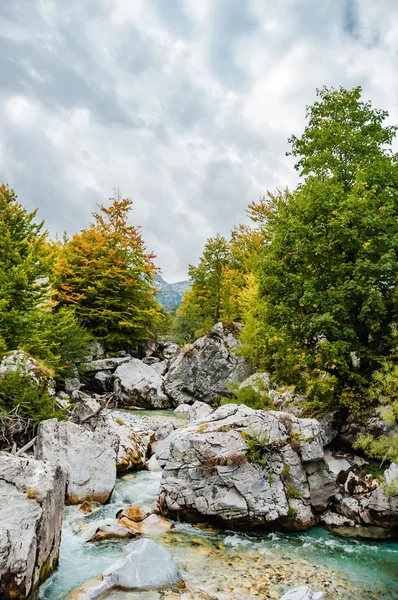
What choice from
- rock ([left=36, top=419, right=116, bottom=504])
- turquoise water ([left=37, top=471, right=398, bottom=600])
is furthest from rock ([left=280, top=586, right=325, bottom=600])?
rock ([left=36, top=419, right=116, bottom=504])

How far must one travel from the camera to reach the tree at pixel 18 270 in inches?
604

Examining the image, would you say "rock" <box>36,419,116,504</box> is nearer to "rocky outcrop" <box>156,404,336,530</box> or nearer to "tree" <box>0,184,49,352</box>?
"rocky outcrop" <box>156,404,336,530</box>

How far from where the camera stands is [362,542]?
877cm

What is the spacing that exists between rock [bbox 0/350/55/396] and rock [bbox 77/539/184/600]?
6789 mm

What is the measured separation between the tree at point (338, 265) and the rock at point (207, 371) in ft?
41.5

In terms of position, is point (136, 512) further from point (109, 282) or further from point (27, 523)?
point (109, 282)

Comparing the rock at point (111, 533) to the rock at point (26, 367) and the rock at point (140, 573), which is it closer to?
the rock at point (140, 573)

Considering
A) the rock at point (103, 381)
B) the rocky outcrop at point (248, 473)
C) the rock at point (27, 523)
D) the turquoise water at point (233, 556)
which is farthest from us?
the rock at point (103, 381)

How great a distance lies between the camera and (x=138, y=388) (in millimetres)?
25625

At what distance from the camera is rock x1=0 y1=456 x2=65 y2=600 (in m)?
5.47

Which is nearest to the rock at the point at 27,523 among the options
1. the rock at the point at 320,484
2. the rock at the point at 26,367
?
the rock at the point at 26,367

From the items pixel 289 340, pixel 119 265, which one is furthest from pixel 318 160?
pixel 119 265

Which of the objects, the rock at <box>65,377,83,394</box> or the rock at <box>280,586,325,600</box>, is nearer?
the rock at <box>280,586,325,600</box>

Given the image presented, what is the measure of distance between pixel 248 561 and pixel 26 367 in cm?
871
